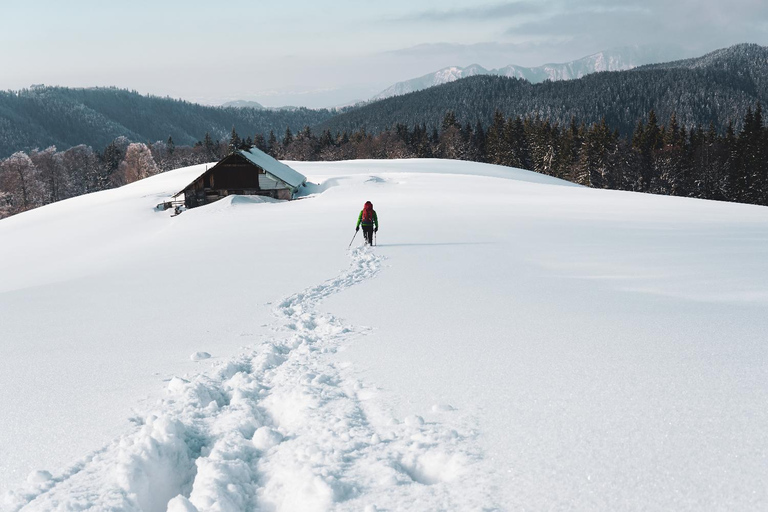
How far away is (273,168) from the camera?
1721 inches

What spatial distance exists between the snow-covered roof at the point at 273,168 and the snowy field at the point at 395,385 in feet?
94.6

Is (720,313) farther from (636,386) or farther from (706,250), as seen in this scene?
(706,250)

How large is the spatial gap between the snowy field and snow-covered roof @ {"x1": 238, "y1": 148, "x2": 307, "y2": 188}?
28822mm

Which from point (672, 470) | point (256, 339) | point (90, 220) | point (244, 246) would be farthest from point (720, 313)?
point (90, 220)

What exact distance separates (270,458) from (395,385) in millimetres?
1709

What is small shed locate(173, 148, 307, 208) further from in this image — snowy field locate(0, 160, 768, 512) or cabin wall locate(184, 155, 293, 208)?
snowy field locate(0, 160, 768, 512)

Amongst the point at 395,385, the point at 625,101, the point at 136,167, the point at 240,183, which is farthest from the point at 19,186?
the point at 625,101

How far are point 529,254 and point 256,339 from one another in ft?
29.9

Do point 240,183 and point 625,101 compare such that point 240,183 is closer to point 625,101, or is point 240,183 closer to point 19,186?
point 19,186

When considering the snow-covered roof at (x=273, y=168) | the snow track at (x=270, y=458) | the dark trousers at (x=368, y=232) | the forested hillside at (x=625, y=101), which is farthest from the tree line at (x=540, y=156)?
the forested hillside at (x=625, y=101)

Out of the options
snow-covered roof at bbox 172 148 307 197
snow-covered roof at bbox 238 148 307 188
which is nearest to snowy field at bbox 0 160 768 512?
snow-covered roof at bbox 172 148 307 197

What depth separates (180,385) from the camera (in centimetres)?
545

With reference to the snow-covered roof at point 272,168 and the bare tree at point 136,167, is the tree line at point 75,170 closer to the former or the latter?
the bare tree at point 136,167

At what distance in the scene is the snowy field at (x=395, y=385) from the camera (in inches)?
142
